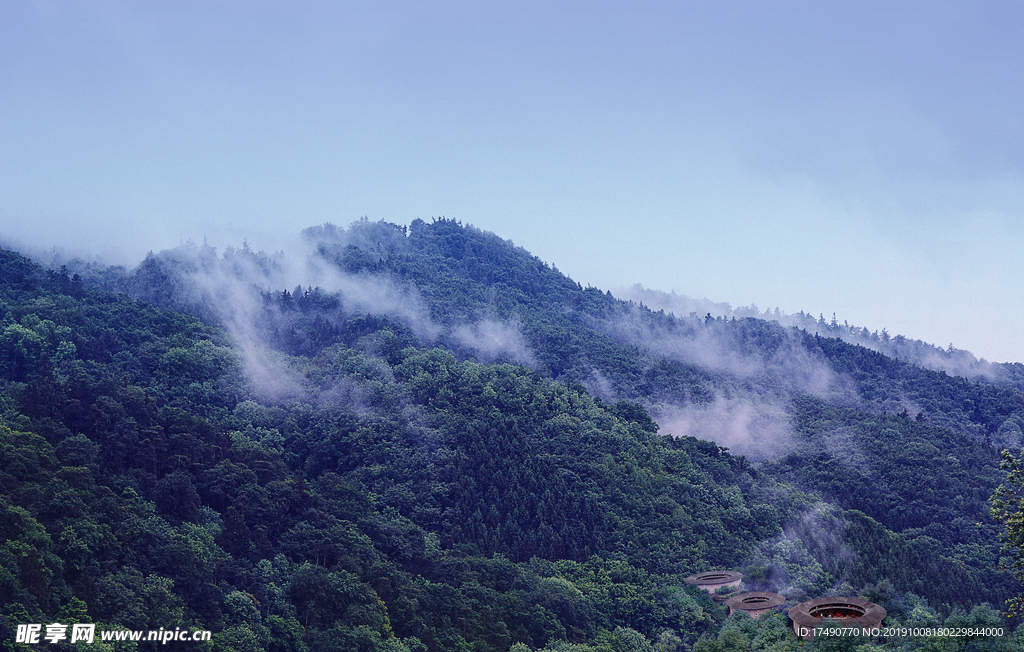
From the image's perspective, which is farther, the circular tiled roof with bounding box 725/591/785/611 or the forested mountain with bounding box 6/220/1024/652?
the circular tiled roof with bounding box 725/591/785/611

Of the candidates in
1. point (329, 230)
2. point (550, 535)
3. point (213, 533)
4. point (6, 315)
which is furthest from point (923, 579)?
point (329, 230)

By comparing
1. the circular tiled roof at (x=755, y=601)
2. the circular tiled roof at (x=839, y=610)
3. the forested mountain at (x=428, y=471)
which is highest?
the forested mountain at (x=428, y=471)

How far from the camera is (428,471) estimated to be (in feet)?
215

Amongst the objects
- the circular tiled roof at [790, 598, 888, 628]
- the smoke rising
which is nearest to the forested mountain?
the smoke rising

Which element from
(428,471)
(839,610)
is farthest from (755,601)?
(428,471)

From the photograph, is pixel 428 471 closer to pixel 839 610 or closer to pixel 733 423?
pixel 839 610

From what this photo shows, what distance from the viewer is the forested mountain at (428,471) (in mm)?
43312

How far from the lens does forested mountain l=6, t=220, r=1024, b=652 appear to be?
1705 inches

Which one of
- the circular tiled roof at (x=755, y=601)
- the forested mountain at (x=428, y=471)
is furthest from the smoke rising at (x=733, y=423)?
the circular tiled roof at (x=755, y=601)

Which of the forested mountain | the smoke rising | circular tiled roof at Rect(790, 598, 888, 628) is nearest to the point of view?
circular tiled roof at Rect(790, 598, 888, 628)

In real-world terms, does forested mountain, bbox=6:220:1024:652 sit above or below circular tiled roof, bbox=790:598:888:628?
above

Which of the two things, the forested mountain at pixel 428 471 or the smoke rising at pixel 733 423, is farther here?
the smoke rising at pixel 733 423

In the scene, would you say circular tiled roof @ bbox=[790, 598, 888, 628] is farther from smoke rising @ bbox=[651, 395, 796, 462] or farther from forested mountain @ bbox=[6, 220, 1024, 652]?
smoke rising @ bbox=[651, 395, 796, 462]

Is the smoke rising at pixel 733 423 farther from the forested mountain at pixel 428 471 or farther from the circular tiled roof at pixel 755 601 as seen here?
the circular tiled roof at pixel 755 601
